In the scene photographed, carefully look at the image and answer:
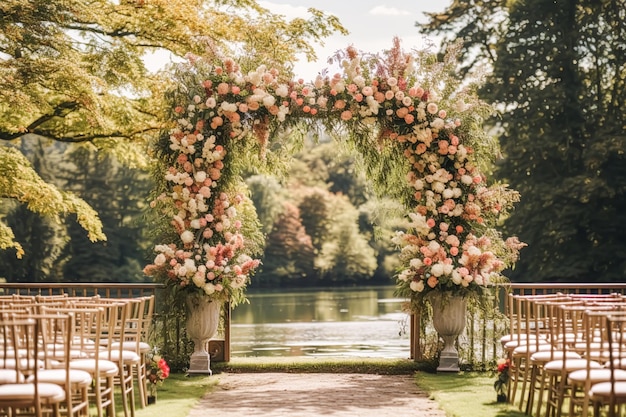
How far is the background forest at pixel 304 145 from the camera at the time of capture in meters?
12.4

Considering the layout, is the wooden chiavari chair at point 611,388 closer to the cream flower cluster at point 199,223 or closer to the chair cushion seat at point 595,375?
the chair cushion seat at point 595,375

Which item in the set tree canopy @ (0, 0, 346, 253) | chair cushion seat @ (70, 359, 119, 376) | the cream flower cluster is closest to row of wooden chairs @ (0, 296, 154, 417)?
chair cushion seat @ (70, 359, 119, 376)

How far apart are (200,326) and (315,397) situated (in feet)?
7.44

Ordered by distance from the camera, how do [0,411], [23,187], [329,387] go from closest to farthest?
1. [0,411]
2. [329,387]
3. [23,187]

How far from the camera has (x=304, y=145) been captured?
51.2 ft

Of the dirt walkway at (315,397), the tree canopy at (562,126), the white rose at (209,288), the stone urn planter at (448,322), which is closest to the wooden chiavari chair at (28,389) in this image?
the dirt walkway at (315,397)

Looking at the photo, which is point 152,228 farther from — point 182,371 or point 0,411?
point 0,411

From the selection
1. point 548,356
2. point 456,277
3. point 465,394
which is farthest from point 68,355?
point 456,277

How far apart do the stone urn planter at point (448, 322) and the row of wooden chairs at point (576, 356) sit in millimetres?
1678

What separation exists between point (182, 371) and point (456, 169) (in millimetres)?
4059

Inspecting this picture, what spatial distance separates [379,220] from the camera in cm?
1153

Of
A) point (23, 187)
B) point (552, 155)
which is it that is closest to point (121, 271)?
point (552, 155)

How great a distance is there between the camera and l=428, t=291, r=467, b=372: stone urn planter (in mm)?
10500

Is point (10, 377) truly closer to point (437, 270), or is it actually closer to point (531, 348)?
point (531, 348)
